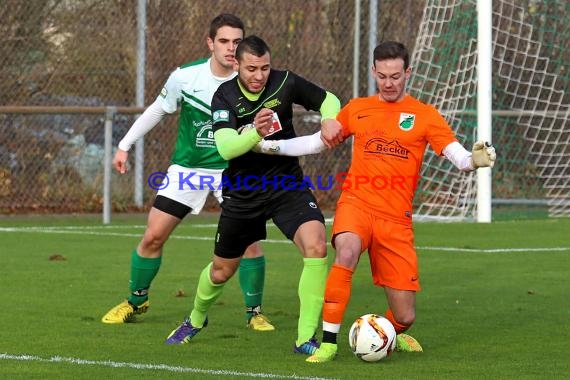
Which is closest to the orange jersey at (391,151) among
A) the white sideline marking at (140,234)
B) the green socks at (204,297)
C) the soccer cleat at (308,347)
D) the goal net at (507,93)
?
the soccer cleat at (308,347)

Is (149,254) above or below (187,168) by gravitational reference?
below

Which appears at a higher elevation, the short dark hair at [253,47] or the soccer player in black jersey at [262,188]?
the short dark hair at [253,47]

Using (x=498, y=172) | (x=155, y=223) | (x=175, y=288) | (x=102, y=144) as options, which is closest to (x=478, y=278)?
(x=175, y=288)

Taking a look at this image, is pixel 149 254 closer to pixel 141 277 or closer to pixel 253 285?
pixel 141 277

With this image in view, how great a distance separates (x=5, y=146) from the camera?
15109mm

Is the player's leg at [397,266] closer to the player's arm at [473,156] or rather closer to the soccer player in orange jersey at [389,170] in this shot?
the soccer player in orange jersey at [389,170]

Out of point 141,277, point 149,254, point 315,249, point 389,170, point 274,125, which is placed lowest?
point 141,277

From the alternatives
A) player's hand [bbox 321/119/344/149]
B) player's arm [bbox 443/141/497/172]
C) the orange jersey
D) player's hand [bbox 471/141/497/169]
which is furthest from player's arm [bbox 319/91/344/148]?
player's hand [bbox 471/141/497/169]

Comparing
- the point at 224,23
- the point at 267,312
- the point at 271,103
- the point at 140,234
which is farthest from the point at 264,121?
the point at 140,234

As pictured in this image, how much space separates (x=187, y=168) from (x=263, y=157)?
125cm

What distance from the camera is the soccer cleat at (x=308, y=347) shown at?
21.9ft

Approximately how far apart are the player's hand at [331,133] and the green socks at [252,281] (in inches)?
58.3

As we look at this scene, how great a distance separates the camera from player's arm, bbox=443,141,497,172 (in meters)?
6.45

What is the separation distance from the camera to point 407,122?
22.7 ft
